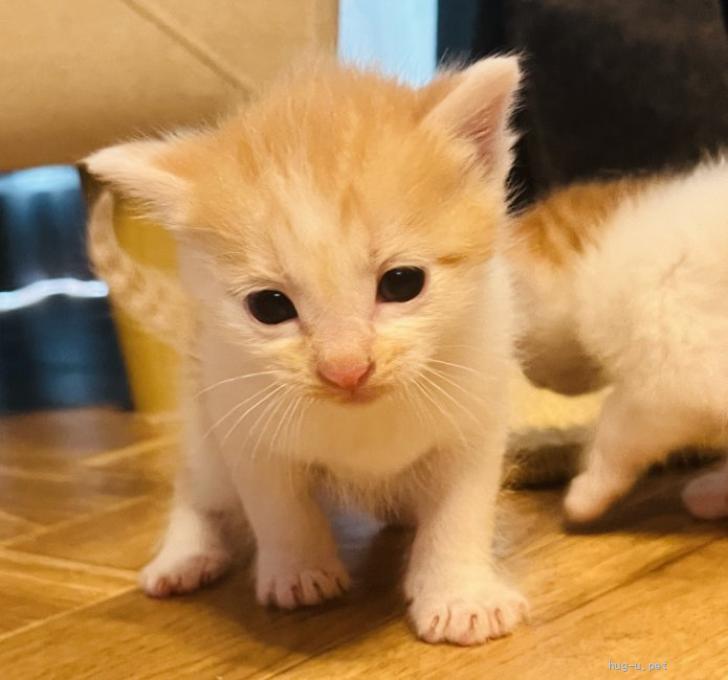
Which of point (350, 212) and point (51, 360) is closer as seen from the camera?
point (350, 212)

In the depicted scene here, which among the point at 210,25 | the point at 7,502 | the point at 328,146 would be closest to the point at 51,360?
the point at 7,502

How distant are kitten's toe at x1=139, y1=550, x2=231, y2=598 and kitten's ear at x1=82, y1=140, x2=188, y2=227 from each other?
13.7 inches

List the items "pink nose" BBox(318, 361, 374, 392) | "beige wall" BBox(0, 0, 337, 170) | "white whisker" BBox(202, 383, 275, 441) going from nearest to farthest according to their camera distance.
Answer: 1. "pink nose" BBox(318, 361, 374, 392)
2. "white whisker" BBox(202, 383, 275, 441)
3. "beige wall" BBox(0, 0, 337, 170)

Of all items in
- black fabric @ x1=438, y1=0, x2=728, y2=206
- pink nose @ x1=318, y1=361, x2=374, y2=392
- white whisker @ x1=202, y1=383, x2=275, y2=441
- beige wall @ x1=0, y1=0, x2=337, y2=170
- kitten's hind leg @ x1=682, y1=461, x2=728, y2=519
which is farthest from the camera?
black fabric @ x1=438, y1=0, x2=728, y2=206

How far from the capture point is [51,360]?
2441 mm

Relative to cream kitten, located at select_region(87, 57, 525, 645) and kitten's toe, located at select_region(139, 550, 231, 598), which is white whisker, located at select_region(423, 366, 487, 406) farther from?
kitten's toe, located at select_region(139, 550, 231, 598)

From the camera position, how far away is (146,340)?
167 cm

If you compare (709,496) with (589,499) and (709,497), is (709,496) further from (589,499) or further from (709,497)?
(589,499)

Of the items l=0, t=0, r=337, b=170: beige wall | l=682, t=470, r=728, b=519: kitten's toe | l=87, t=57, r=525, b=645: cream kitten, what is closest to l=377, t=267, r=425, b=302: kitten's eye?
l=87, t=57, r=525, b=645: cream kitten

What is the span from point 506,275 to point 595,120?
2.22ft

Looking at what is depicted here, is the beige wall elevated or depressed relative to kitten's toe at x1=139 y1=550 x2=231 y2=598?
elevated

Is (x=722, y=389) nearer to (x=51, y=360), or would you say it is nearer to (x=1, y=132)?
(x=1, y=132)

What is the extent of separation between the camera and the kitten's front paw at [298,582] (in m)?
0.90

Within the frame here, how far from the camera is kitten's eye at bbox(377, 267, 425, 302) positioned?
2.42 ft
